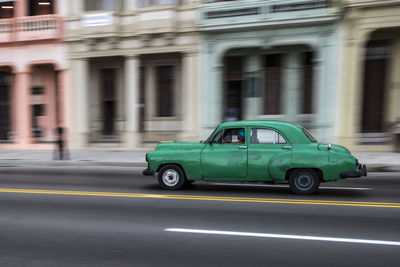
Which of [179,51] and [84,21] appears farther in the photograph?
[84,21]

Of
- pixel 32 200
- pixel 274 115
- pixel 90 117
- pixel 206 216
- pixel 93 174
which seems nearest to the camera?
pixel 206 216

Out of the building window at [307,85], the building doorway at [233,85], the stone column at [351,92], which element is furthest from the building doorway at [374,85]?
the building doorway at [233,85]

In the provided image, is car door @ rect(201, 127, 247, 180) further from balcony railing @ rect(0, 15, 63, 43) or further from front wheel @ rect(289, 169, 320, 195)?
balcony railing @ rect(0, 15, 63, 43)

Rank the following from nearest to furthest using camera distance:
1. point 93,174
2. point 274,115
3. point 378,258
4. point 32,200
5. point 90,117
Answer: point 378,258 < point 32,200 < point 93,174 < point 274,115 < point 90,117

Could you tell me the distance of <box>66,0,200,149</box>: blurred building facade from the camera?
1817 centimetres

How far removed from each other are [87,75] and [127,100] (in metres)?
2.95

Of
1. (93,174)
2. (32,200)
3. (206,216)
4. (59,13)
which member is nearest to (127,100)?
(59,13)

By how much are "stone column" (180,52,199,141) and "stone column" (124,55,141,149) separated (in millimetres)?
2575

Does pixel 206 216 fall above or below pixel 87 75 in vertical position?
below

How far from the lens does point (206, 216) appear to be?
6.32 metres

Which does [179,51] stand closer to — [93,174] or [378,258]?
[93,174]

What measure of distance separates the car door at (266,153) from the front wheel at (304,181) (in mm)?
326

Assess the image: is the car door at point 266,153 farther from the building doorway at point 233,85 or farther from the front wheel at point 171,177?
the building doorway at point 233,85

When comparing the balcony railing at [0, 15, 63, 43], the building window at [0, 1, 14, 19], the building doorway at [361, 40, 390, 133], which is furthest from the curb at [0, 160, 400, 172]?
the building doorway at [361, 40, 390, 133]
